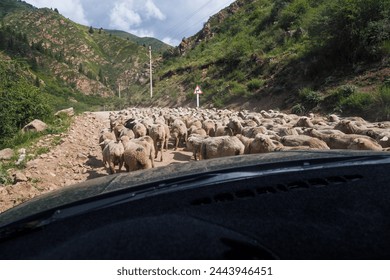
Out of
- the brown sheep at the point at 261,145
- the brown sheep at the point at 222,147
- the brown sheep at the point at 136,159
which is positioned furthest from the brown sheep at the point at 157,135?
the brown sheep at the point at 261,145

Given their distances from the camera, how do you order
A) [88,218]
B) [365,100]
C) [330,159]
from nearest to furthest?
[88,218] → [330,159] → [365,100]

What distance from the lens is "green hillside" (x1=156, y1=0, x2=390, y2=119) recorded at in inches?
628

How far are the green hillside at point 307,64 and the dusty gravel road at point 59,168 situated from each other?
942cm

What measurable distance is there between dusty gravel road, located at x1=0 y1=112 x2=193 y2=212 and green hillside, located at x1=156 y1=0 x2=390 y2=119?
9.42 m

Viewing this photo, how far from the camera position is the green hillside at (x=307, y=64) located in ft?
52.3

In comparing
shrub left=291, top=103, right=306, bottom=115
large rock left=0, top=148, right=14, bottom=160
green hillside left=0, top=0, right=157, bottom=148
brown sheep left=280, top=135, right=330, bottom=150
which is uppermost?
green hillside left=0, top=0, right=157, bottom=148

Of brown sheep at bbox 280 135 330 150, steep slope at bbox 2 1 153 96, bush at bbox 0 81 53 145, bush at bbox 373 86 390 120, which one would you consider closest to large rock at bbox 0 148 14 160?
bush at bbox 0 81 53 145

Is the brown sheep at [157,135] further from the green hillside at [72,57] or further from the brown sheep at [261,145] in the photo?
the green hillside at [72,57]

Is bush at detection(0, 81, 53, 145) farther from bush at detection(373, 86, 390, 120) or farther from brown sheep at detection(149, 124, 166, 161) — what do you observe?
bush at detection(373, 86, 390, 120)

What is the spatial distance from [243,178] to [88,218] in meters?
0.84

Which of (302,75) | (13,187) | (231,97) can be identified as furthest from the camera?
(231,97)
